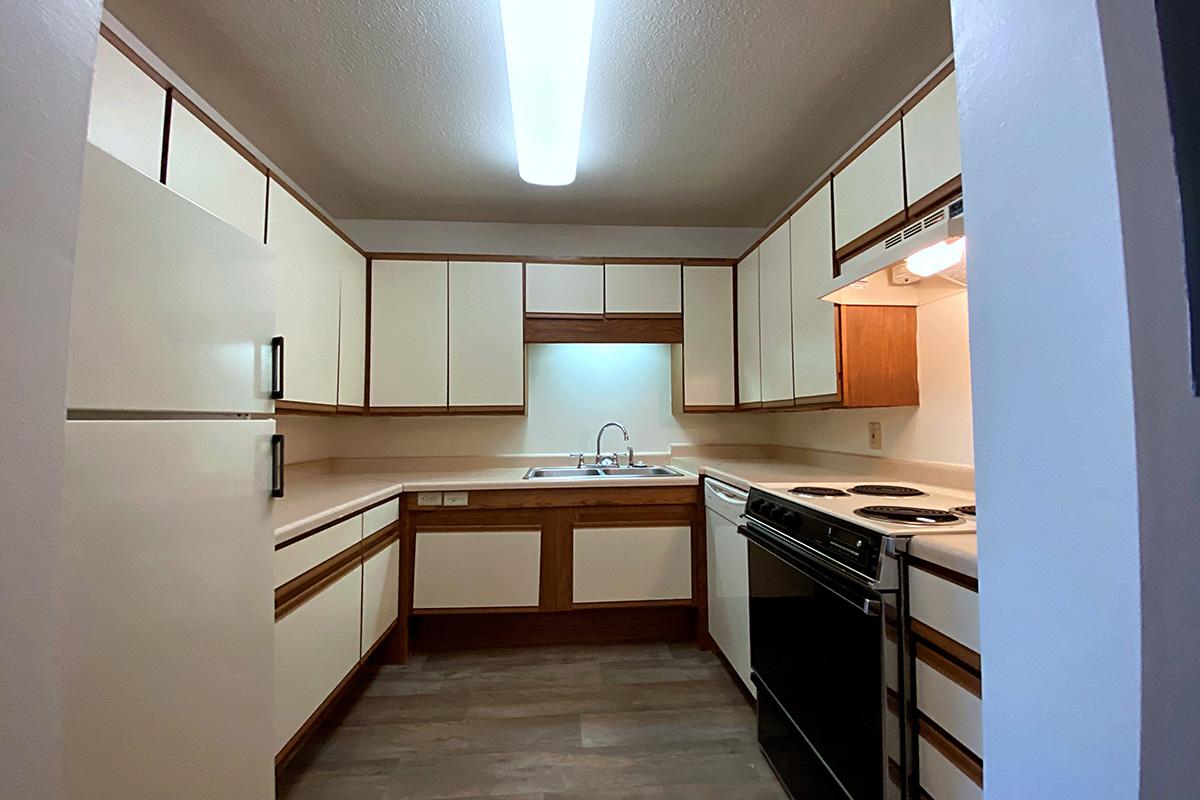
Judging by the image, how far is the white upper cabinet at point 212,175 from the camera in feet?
4.33

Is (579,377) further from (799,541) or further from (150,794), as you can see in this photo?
(150,794)

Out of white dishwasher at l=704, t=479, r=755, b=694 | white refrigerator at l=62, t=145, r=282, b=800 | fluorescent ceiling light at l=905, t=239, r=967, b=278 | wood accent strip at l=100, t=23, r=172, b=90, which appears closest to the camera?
white refrigerator at l=62, t=145, r=282, b=800

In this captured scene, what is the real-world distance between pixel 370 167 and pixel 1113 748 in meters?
2.88

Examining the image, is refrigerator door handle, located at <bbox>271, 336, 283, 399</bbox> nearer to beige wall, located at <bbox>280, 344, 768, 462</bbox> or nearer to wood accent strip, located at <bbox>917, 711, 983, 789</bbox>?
wood accent strip, located at <bbox>917, 711, 983, 789</bbox>

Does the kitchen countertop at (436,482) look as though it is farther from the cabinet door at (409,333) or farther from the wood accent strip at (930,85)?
the wood accent strip at (930,85)

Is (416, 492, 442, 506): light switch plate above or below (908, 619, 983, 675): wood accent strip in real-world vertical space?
above

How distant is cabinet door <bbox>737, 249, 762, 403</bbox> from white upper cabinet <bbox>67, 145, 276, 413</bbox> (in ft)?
7.31

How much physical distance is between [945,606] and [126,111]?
2091mm

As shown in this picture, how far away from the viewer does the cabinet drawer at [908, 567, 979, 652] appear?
89cm

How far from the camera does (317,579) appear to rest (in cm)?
161

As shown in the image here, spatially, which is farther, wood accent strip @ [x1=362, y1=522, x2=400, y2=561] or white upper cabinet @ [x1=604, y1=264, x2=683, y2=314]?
white upper cabinet @ [x1=604, y1=264, x2=683, y2=314]

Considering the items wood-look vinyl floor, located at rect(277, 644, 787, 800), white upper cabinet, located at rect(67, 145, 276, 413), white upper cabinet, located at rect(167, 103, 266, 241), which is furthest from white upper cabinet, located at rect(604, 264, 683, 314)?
white upper cabinet, located at rect(67, 145, 276, 413)

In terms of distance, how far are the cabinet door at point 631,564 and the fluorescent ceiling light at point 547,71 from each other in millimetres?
1725

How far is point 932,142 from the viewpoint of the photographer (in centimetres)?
136
